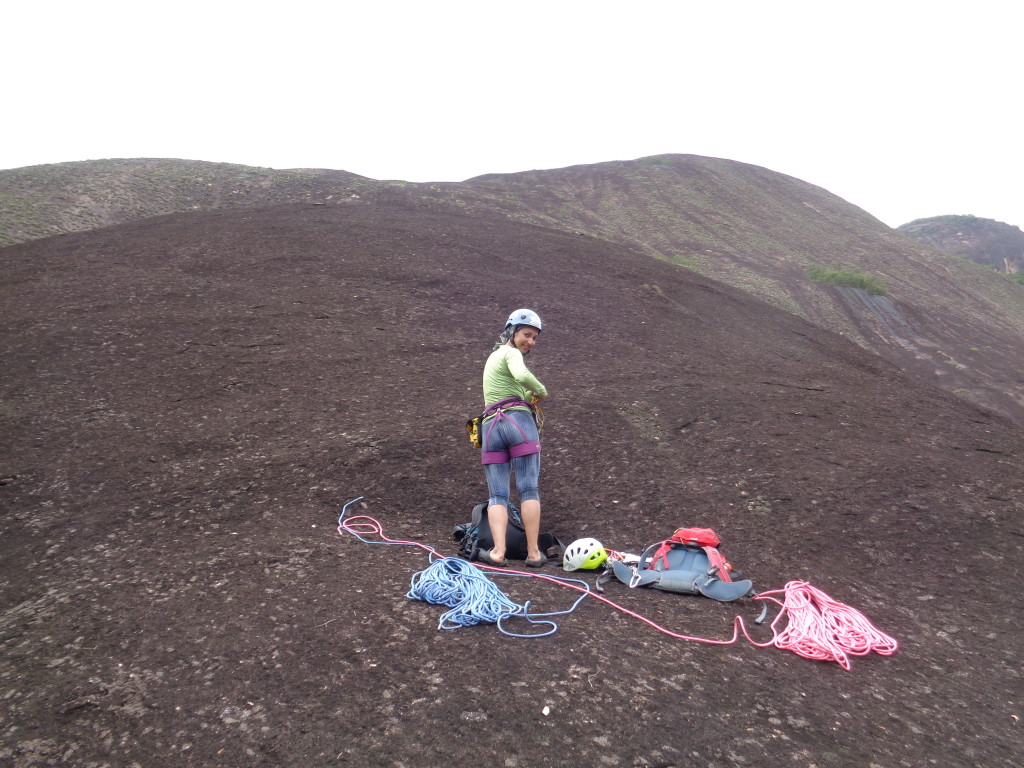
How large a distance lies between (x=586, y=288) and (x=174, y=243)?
26.1ft

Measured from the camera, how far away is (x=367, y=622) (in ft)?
11.8

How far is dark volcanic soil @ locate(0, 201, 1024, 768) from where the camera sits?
2.84 m

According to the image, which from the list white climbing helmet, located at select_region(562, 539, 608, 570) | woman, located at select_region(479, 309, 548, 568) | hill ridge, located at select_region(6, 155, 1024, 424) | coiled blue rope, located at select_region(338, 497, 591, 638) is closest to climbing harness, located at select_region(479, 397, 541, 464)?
woman, located at select_region(479, 309, 548, 568)

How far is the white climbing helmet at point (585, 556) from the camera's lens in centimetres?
468

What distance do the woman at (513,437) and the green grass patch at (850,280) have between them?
784 inches

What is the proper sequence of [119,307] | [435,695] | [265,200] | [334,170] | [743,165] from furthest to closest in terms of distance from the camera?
[743,165]
[334,170]
[265,200]
[119,307]
[435,695]

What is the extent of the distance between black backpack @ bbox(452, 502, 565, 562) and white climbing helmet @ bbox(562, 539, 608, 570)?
39 cm

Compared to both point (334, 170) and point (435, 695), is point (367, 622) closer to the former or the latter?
point (435, 695)

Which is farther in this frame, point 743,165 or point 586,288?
point 743,165

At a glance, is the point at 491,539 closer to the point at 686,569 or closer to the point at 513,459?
the point at 513,459

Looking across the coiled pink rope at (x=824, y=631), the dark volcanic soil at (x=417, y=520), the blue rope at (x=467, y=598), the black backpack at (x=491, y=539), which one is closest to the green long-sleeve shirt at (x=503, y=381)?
the black backpack at (x=491, y=539)

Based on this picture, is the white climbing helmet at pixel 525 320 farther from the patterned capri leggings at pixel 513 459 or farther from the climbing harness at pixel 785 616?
the climbing harness at pixel 785 616

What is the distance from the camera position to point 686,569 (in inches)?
182

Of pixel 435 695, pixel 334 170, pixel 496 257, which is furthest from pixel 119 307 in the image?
pixel 334 170
